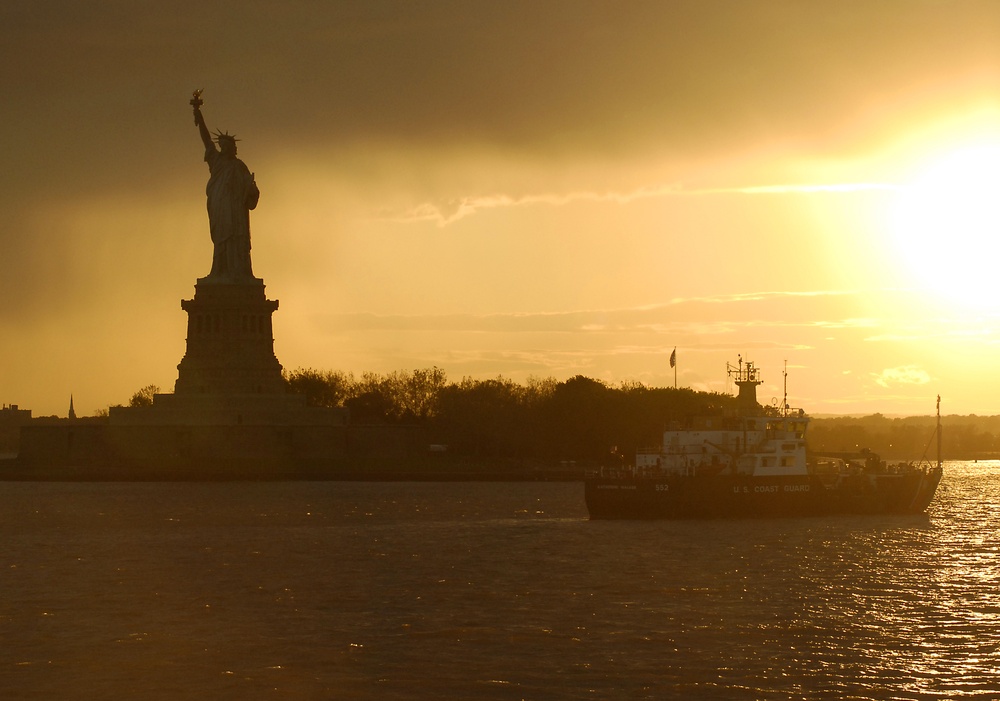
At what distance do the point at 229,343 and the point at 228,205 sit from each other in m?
12.0

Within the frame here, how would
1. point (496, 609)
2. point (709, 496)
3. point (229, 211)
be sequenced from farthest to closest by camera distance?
point (229, 211)
point (709, 496)
point (496, 609)

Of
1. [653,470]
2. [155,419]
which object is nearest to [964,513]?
[653,470]

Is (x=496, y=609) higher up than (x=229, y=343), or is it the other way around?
(x=229, y=343)

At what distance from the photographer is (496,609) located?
1742 inches

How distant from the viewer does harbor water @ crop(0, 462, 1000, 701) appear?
3325 cm

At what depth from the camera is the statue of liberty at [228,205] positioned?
5349 inches

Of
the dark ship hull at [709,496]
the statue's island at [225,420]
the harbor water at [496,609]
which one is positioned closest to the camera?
the harbor water at [496,609]

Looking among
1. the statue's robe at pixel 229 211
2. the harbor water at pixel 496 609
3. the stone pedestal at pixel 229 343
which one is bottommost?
the harbor water at pixel 496 609

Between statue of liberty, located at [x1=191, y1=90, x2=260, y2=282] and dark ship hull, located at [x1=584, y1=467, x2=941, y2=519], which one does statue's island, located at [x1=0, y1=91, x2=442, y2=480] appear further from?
dark ship hull, located at [x1=584, y1=467, x2=941, y2=519]

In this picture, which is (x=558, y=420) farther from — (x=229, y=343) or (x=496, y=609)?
(x=496, y=609)

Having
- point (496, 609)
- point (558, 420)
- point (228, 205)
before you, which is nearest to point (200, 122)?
point (228, 205)

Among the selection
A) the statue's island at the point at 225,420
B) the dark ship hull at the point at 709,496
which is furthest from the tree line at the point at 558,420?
the dark ship hull at the point at 709,496

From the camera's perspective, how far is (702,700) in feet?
102

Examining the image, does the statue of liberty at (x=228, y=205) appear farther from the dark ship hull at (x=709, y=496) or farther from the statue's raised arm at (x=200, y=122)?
the dark ship hull at (x=709, y=496)
